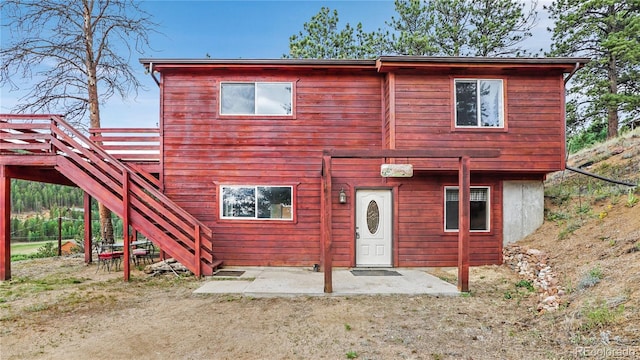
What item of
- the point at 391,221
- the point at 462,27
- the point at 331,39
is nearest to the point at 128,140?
the point at 391,221

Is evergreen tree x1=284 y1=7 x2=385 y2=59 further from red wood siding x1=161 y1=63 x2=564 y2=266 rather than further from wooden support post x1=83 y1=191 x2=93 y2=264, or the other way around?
wooden support post x1=83 y1=191 x2=93 y2=264

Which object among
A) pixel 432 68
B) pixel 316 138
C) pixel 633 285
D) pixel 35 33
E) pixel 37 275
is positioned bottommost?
pixel 37 275

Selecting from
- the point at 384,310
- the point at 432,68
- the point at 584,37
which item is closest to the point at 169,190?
the point at 384,310

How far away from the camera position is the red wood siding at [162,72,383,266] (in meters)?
8.11

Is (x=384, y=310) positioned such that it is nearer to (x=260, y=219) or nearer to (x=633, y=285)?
(x=633, y=285)

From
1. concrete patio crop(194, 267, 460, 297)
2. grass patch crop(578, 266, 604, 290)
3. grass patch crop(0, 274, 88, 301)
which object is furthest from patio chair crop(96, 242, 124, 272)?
grass patch crop(578, 266, 604, 290)

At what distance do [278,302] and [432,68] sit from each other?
6.07 metres

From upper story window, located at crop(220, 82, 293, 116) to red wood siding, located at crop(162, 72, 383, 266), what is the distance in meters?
0.15

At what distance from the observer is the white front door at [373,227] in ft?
26.5

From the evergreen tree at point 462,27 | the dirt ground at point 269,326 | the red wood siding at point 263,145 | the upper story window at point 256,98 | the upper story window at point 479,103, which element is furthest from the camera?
the evergreen tree at point 462,27

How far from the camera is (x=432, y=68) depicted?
7551 millimetres

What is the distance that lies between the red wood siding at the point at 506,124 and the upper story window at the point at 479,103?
6.4 inches

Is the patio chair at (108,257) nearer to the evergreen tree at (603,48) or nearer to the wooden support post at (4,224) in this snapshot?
the wooden support post at (4,224)

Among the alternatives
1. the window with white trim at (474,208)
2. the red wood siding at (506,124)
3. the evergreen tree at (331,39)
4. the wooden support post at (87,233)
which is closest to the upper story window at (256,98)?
the red wood siding at (506,124)
